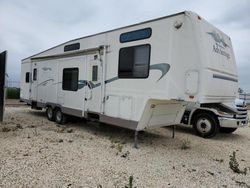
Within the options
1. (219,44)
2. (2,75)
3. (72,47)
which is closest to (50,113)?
(2,75)

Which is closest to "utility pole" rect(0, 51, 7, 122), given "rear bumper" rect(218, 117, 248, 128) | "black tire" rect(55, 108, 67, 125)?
"black tire" rect(55, 108, 67, 125)

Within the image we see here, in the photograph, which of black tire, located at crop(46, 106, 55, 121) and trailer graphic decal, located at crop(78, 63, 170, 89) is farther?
black tire, located at crop(46, 106, 55, 121)

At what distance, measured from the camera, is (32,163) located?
14.4 ft

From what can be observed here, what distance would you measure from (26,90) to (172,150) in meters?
7.49

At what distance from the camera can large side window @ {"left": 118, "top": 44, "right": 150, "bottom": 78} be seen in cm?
567

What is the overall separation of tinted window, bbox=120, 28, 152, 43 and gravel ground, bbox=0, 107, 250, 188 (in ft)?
8.37

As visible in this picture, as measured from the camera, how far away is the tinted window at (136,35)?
222 inches

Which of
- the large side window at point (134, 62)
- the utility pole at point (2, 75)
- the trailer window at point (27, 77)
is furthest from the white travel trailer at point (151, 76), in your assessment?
the trailer window at point (27, 77)

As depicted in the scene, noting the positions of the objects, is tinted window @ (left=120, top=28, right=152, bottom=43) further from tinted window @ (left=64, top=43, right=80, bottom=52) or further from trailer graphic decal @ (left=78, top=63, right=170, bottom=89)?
tinted window @ (left=64, top=43, right=80, bottom=52)

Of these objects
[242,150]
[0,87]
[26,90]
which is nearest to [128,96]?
[242,150]

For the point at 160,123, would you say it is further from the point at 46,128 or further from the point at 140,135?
the point at 46,128

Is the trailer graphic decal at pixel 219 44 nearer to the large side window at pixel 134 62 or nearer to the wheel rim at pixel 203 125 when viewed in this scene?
the large side window at pixel 134 62

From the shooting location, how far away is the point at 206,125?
750 cm

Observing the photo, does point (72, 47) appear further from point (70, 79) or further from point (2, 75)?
point (2, 75)
